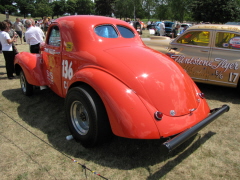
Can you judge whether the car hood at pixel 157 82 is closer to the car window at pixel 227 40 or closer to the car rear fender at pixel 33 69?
the car rear fender at pixel 33 69

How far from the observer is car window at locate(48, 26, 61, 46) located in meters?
3.99

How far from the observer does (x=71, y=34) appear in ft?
11.9

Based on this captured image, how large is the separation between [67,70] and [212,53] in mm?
3695

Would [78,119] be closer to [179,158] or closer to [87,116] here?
[87,116]

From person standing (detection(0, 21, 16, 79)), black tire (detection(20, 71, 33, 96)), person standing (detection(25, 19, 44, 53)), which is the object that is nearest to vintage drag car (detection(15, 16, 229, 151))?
black tire (detection(20, 71, 33, 96))

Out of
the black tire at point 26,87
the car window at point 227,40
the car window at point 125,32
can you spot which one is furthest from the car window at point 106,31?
the car window at point 227,40

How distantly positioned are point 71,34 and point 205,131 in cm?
284

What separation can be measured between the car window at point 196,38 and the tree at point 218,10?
27.6 m

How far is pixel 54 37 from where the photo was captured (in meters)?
4.18

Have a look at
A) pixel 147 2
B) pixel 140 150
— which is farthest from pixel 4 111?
pixel 147 2

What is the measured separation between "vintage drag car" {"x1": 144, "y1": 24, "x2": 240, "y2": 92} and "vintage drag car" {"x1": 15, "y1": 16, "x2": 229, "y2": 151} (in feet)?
7.52

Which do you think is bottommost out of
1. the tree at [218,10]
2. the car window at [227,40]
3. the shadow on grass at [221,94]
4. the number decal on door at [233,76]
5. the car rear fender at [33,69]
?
the shadow on grass at [221,94]

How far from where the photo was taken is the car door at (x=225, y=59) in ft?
16.6

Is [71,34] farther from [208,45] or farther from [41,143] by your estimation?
[208,45]
